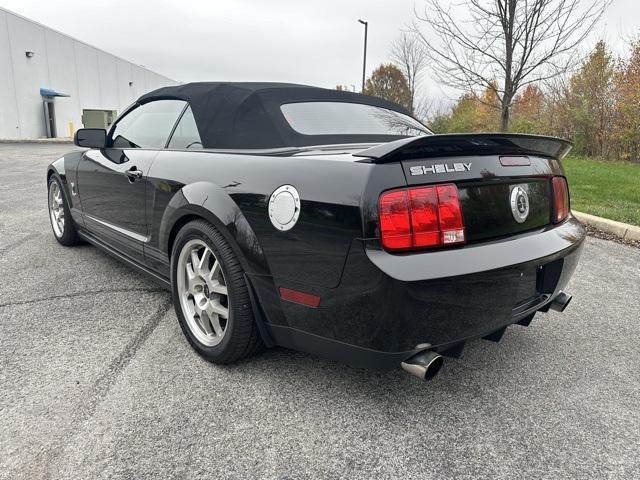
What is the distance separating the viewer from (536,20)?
26.3 ft

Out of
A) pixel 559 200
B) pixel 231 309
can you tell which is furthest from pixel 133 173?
pixel 559 200

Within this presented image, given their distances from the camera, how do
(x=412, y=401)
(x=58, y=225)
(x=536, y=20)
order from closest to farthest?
(x=412, y=401) < (x=58, y=225) < (x=536, y=20)

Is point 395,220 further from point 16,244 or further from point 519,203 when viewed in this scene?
point 16,244

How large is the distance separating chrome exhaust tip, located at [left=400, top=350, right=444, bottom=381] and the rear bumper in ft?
0.13

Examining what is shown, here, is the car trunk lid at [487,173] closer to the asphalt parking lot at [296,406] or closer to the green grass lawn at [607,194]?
the asphalt parking lot at [296,406]

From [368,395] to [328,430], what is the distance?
324 millimetres

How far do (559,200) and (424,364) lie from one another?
1.25 m

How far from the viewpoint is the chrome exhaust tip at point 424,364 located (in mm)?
1843

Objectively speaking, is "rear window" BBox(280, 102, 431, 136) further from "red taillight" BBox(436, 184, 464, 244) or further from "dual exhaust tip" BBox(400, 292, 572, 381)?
"dual exhaust tip" BBox(400, 292, 572, 381)

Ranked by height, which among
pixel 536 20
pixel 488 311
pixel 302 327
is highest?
pixel 536 20

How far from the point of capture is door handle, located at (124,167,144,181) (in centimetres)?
302

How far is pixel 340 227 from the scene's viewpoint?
182 centimetres

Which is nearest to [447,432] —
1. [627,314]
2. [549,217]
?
[549,217]

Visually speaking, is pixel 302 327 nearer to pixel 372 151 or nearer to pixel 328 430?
pixel 328 430
